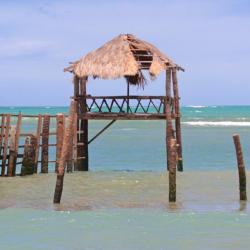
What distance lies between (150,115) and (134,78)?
3592 millimetres

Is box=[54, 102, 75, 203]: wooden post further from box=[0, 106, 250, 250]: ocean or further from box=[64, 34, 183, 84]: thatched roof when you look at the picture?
box=[64, 34, 183, 84]: thatched roof

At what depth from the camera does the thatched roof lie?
2678 centimetres

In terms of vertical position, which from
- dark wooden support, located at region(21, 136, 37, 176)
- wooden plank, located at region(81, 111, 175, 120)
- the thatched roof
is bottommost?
dark wooden support, located at region(21, 136, 37, 176)

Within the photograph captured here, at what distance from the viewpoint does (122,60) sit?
27.0 m

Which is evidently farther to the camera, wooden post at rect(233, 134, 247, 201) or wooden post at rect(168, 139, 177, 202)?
wooden post at rect(233, 134, 247, 201)

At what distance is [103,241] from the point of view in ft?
48.6

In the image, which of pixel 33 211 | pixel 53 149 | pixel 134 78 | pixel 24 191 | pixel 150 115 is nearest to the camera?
pixel 33 211

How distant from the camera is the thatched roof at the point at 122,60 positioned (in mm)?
26781

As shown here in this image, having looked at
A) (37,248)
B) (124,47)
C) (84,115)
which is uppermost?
(124,47)

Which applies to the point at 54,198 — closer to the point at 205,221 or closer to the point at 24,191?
the point at 24,191

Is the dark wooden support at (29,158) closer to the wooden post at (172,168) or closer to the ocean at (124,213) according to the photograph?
the ocean at (124,213)

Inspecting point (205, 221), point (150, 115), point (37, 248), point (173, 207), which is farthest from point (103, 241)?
point (150, 115)

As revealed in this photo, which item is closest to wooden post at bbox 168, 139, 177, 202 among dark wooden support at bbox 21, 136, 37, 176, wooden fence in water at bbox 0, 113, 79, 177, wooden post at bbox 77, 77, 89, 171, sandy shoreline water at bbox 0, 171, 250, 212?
sandy shoreline water at bbox 0, 171, 250, 212

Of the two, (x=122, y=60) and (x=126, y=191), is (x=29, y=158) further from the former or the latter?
(x=126, y=191)
